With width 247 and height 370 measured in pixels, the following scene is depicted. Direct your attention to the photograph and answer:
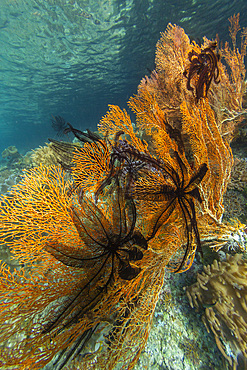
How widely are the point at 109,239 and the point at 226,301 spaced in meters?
1.88

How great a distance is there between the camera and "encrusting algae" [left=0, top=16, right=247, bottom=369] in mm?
1652

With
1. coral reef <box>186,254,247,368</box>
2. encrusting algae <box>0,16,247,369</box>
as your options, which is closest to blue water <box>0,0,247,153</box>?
encrusting algae <box>0,16,247,369</box>

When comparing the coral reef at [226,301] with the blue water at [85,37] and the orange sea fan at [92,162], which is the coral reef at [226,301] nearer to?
the orange sea fan at [92,162]

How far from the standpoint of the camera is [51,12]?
13039 millimetres

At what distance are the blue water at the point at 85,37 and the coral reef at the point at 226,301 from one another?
1503 centimetres

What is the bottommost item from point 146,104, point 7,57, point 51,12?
point 146,104

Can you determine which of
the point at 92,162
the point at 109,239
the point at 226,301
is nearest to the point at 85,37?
the point at 92,162

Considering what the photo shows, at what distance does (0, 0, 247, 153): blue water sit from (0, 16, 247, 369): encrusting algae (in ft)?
45.4

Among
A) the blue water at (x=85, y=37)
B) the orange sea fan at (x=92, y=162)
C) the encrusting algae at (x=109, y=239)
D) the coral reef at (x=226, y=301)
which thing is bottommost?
the coral reef at (x=226, y=301)

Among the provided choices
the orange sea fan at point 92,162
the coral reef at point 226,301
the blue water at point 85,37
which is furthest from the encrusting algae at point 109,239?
the blue water at point 85,37

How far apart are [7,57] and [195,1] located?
2057 centimetres

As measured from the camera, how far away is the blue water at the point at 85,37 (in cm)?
1309

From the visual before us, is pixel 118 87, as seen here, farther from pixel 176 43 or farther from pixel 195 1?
pixel 176 43

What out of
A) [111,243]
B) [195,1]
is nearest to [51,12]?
[195,1]
